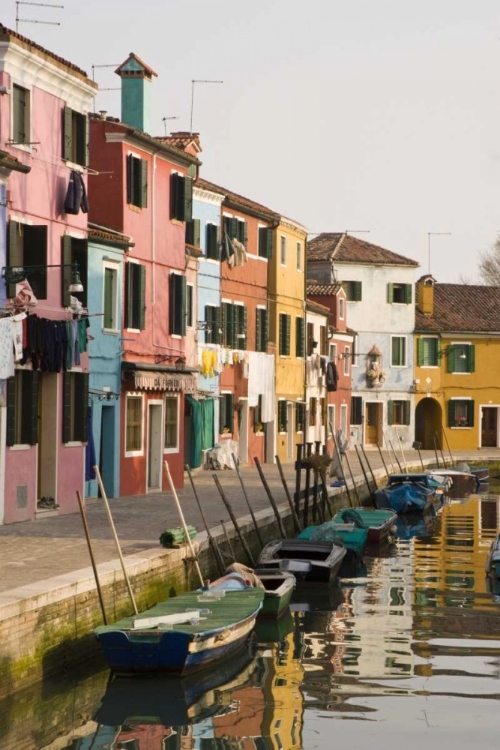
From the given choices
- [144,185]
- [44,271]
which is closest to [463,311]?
[144,185]

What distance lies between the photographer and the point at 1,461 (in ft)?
84.9

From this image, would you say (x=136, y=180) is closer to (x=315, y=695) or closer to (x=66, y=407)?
(x=66, y=407)

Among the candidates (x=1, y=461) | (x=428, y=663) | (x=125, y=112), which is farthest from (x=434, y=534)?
(x=428, y=663)

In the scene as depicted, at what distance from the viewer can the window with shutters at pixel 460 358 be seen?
74.9 meters

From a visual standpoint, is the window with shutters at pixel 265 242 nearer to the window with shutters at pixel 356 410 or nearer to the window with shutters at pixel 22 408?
the window with shutters at pixel 356 410

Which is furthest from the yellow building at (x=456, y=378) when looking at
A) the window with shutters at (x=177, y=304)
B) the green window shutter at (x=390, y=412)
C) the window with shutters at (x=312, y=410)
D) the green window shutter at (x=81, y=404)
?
the green window shutter at (x=81, y=404)

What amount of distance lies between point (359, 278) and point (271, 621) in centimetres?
5092

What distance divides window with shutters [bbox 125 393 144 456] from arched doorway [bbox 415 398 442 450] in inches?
1601

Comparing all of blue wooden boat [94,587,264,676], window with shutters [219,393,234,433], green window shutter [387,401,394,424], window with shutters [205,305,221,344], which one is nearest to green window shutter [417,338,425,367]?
green window shutter [387,401,394,424]

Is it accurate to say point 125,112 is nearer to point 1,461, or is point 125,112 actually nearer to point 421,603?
point 1,461

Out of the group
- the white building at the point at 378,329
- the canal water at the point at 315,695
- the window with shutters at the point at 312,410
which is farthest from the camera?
the white building at the point at 378,329

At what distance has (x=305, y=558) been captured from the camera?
90.8 feet

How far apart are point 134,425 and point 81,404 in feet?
18.9

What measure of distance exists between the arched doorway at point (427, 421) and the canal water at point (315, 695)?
1979 inches
